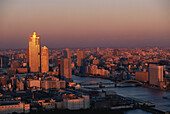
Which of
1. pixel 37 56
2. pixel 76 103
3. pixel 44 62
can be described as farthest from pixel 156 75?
pixel 37 56

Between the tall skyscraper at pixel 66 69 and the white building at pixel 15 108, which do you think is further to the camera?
the tall skyscraper at pixel 66 69

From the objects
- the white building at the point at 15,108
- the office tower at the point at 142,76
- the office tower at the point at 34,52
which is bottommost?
the white building at the point at 15,108

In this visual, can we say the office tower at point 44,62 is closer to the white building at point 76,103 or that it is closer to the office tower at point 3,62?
the office tower at point 3,62

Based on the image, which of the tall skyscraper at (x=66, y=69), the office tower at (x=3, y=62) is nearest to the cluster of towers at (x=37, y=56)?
the tall skyscraper at (x=66, y=69)

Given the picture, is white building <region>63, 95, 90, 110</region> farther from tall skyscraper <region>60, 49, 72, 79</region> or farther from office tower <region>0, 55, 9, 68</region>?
office tower <region>0, 55, 9, 68</region>

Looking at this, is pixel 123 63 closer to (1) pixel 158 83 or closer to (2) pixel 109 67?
(2) pixel 109 67

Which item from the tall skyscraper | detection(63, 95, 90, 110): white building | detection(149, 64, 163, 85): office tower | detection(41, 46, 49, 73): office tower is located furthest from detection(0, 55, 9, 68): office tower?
detection(63, 95, 90, 110): white building

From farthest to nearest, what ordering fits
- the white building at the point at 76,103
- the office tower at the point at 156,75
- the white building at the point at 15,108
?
the office tower at the point at 156,75 < the white building at the point at 76,103 < the white building at the point at 15,108

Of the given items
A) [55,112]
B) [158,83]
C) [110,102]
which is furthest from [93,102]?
[158,83]

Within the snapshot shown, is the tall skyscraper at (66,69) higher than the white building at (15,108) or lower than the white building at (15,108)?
higher
